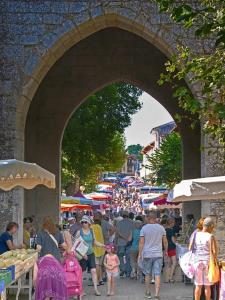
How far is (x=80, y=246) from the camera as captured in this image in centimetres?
1341

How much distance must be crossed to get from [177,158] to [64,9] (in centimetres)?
2461

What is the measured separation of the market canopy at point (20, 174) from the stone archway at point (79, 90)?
8789 millimetres

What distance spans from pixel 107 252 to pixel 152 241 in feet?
5.09

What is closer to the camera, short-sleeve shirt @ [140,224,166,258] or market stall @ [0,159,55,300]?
market stall @ [0,159,55,300]

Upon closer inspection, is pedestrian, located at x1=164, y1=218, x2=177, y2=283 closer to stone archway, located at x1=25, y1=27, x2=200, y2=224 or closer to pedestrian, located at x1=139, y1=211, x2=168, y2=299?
pedestrian, located at x1=139, y1=211, x2=168, y2=299

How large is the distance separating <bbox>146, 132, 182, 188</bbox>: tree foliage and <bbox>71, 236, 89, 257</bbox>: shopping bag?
882 inches

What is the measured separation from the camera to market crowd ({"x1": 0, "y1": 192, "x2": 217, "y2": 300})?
10.6m

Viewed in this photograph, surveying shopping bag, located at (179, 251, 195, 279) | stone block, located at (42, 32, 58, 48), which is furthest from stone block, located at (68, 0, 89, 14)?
shopping bag, located at (179, 251, 195, 279)

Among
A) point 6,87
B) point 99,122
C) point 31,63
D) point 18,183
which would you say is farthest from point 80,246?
point 99,122

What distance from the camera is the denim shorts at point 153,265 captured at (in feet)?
42.1

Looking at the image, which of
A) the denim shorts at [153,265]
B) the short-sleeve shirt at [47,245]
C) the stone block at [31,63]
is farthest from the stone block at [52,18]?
the denim shorts at [153,265]

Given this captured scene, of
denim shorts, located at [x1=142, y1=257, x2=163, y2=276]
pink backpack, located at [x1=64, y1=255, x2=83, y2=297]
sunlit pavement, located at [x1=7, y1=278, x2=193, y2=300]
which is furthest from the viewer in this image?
sunlit pavement, located at [x1=7, y1=278, x2=193, y2=300]

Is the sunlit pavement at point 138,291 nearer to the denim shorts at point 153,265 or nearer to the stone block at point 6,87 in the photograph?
the denim shorts at point 153,265

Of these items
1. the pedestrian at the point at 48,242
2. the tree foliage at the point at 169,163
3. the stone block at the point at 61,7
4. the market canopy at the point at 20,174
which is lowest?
the pedestrian at the point at 48,242
